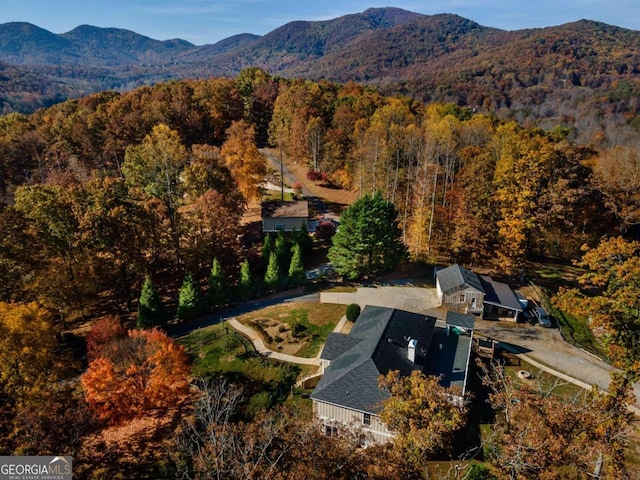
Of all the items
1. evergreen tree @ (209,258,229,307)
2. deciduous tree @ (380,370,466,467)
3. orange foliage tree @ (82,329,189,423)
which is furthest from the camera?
evergreen tree @ (209,258,229,307)

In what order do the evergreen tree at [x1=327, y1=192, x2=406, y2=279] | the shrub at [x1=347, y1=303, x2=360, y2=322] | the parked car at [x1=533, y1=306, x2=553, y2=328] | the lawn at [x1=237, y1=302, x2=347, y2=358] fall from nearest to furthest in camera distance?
the lawn at [x1=237, y1=302, x2=347, y2=358], the parked car at [x1=533, y1=306, x2=553, y2=328], the shrub at [x1=347, y1=303, x2=360, y2=322], the evergreen tree at [x1=327, y1=192, x2=406, y2=279]

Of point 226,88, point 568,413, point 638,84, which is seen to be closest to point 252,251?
point 568,413

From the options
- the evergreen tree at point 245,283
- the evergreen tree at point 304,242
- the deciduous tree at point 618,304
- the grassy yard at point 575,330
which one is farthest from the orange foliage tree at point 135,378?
the grassy yard at point 575,330

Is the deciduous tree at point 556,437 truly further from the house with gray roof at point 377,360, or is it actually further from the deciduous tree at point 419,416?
the house with gray roof at point 377,360

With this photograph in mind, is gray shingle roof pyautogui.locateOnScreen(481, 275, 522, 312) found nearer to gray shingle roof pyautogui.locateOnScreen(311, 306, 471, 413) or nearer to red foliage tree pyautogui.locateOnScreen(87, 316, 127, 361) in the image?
gray shingle roof pyautogui.locateOnScreen(311, 306, 471, 413)

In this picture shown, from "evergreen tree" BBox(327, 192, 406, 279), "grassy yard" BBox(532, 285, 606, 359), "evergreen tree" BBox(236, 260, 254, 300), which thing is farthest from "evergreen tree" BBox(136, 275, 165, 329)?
"grassy yard" BBox(532, 285, 606, 359)

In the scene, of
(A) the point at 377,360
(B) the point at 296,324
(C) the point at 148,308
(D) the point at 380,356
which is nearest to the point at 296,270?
(B) the point at 296,324
